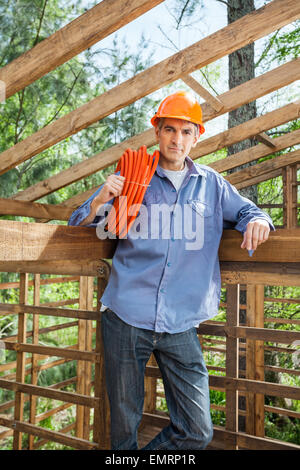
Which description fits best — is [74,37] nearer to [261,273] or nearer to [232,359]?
[261,273]

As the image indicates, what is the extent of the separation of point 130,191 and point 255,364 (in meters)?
4.80

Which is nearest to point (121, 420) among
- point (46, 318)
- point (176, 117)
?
point (176, 117)

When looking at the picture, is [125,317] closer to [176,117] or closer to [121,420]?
[121,420]

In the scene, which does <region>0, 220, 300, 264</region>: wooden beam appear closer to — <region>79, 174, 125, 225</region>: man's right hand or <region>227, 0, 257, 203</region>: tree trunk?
<region>79, 174, 125, 225</region>: man's right hand

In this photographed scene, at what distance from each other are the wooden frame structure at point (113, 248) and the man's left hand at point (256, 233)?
48 mm

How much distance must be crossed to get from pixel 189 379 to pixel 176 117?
1.05m

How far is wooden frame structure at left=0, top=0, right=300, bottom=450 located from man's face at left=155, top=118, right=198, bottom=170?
391 mm

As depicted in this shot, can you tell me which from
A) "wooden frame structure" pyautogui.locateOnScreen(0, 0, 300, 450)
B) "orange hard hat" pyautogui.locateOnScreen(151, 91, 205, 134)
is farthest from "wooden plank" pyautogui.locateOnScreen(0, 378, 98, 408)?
"orange hard hat" pyautogui.locateOnScreen(151, 91, 205, 134)

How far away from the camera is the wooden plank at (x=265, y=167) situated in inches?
257

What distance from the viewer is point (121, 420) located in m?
1.61

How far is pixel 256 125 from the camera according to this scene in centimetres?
469

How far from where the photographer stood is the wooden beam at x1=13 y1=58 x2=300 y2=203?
12.6 feet

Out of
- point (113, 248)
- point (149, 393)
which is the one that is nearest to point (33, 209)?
point (149, 393)

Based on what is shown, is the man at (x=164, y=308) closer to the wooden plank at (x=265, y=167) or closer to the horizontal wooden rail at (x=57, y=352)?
the horizontal wooden rail at (x=57, y=352)
